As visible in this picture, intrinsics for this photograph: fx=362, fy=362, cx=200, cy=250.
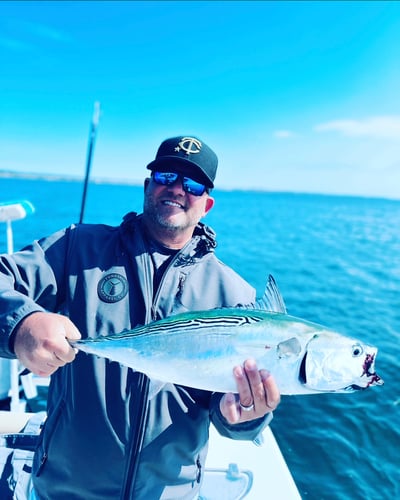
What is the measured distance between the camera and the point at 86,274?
267cm

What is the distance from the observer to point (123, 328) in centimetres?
261

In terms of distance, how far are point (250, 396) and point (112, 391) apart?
0.93 metres

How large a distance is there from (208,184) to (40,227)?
36.5m

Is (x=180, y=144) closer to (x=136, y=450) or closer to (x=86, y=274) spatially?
(x=86, y=274)

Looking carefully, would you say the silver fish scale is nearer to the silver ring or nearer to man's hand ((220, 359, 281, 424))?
man's hand ((220, 359, 281, 424))

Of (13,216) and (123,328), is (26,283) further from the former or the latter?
(13,216)

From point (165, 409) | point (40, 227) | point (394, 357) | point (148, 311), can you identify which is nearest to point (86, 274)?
point (148, 311)

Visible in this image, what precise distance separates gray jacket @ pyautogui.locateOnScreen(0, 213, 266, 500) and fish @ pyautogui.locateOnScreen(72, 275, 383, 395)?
29 centimetres

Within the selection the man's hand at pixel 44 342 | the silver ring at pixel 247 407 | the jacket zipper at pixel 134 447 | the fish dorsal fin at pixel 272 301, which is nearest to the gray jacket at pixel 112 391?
the jacket zipper at pixel 134 447

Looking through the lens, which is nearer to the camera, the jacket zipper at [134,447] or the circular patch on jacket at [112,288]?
the jacket zipper at [134,447]

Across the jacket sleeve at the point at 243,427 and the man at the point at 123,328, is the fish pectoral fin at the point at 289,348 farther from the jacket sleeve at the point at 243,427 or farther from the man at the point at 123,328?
the jacket sleeve at the point at 243,427

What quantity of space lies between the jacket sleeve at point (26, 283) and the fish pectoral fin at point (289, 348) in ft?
4.79

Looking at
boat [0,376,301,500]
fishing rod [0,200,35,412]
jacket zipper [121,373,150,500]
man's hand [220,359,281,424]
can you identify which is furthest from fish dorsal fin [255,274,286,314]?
fishing rod [0,200,35,412]

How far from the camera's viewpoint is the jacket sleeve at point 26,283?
2096 mm
